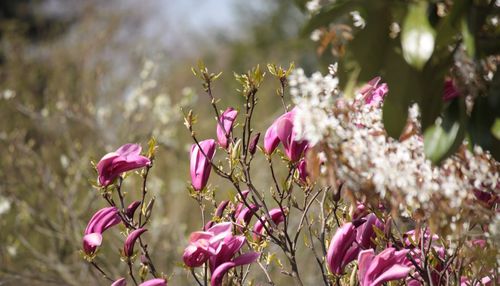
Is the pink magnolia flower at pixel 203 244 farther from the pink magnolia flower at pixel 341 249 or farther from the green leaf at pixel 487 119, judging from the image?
the green leaf at pixel 487 119

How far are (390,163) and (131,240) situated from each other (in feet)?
1.87

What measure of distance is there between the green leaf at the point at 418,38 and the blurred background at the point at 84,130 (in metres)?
1.95

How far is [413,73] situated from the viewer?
39.4 inches

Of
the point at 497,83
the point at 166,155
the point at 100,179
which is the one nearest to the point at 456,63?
the point at 497,83

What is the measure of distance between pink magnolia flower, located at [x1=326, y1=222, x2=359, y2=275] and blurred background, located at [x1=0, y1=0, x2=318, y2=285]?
1535mm

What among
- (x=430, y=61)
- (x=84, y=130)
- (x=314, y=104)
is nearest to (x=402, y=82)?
(x=430, y=61)

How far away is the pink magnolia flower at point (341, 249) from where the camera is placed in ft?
4.32

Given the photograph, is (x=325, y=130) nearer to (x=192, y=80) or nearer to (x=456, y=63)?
(x=456, y=63)

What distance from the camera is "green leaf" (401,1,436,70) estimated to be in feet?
3.06

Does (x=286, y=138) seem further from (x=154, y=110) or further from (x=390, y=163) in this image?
(x=154, y=110)

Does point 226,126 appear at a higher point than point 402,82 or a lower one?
lower

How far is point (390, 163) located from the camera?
111cm

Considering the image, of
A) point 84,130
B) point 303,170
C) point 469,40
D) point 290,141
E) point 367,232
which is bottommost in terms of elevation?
point 84,130

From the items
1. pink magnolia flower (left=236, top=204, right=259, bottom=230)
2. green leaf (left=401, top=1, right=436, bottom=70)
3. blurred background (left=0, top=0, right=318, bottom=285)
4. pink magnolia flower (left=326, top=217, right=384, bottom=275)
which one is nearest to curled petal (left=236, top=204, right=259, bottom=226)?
pink magnolia flower (left=236, top=204, right=259, bottom=230)
